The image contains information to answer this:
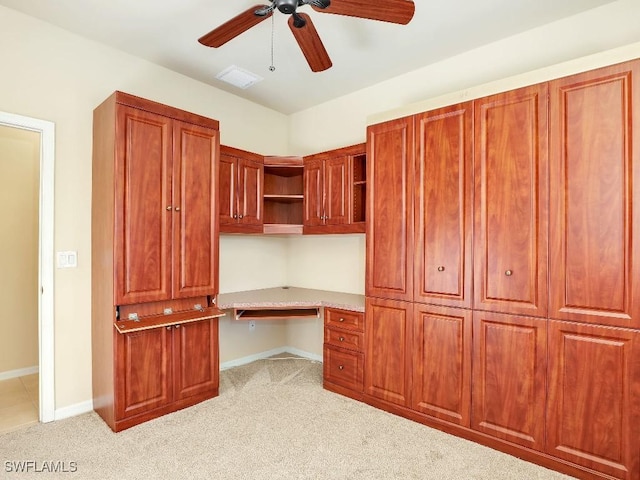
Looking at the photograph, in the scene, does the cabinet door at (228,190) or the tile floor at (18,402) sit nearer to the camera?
the tile floor at (18,402)

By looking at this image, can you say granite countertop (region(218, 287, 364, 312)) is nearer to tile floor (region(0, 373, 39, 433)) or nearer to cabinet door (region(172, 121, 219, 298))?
cabinet door (region(172, 121, 219, 298))

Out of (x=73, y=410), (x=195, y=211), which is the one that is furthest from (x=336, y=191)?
(x=73, y=410)

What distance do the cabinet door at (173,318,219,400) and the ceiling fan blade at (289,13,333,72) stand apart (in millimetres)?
2134

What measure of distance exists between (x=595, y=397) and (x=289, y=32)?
3.06 metres

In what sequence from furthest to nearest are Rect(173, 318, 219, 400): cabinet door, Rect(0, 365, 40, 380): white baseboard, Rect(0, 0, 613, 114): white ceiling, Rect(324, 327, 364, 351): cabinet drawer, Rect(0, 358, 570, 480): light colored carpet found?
Rect(0, 365, 40, 380): white baseboard
Rect(324, 327, 364, 351): cabinet drawer
Rect(173, 318, 219, 400): cabinet door
Rect(0, 0, 613, 114): white ceiling
Rect(0, 358, 570, 480): light colored carpet

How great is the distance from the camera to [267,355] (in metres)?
4.19

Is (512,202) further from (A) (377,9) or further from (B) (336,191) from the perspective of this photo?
(B) (336,191)

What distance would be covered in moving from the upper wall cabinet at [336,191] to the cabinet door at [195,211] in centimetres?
98

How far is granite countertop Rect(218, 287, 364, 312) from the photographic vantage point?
3152 mm

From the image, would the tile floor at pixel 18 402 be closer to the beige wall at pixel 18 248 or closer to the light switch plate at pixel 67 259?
the beige wall at pixel 18 248

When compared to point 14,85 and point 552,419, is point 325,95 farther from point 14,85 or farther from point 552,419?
point 552,419

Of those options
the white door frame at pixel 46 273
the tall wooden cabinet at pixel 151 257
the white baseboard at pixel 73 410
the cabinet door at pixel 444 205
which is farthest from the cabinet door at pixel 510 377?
the white door frame at pixel 46 273

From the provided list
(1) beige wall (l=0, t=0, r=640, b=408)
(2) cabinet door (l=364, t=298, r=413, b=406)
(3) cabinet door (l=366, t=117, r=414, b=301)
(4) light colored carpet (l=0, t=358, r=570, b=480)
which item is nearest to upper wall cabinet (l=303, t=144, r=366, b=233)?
(3) cabinet door (l=366, t=117, r=414, b=301)

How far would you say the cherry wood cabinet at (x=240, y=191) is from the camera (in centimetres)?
328
